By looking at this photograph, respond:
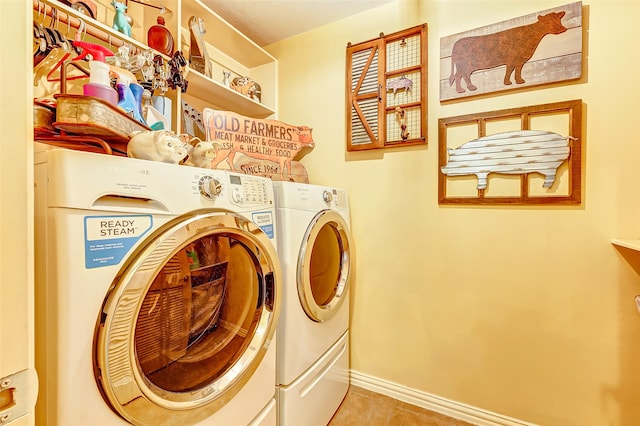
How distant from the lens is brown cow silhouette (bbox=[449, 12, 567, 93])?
47.4 inches

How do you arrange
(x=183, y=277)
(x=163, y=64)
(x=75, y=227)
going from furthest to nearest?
(x=163, y=64)
(x=183, y=277)
(x=75, y=227)

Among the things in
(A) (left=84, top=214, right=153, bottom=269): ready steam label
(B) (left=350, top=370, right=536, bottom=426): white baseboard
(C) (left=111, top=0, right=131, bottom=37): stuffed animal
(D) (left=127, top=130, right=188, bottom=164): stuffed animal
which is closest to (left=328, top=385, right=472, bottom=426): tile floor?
(B) (left=350, top=370, right=536, bottom=426): white baseboard

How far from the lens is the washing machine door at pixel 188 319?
1.87ft

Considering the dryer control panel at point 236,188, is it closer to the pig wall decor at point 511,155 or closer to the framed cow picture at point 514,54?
the pig wall decor at point 511,155

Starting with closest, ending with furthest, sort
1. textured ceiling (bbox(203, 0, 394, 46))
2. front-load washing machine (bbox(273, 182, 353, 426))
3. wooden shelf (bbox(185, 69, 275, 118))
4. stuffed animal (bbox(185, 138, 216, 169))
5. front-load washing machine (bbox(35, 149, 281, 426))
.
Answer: front-load washing machine (bbox(35, 149, 281, 426))
stuffed animal (bbox(185, 138, 216, 169))
front-load washing machine (bbox(273, 182, 353, 426))
wooden shelf (bbox(185, 69, 275, 118))
textured ceiling (bbox(203, 0, 394, 46))

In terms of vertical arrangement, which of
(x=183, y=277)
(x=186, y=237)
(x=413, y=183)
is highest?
(x=413, y=183)

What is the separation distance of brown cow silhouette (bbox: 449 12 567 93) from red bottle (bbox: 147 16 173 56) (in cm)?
135

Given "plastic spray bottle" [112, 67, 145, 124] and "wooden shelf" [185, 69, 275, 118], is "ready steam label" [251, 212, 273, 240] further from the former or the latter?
"wooden shelf" [185, 69, 275, 118]

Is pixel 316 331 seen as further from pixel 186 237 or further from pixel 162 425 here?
pixel 186 237

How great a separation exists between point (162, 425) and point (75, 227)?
0.49 m

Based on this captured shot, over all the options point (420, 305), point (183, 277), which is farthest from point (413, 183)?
point (183, 277)

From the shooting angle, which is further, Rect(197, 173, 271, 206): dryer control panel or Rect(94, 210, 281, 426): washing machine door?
Rect(197, 173, 271, 206): dryer control panel

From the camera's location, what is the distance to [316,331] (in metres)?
1.20

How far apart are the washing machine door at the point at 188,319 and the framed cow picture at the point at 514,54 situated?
4.09ft
